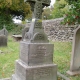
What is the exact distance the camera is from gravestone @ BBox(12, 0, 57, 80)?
3.39 m

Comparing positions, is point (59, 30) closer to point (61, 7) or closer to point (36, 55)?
point (61, 7)

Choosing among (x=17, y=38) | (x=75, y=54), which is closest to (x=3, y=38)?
(x=17, y=38)

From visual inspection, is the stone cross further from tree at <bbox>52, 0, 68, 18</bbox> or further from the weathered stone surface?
tree at <bbox>52, 0, 68, 18</bbox>

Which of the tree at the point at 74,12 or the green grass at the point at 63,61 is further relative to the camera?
the green grass at the point at 63,61

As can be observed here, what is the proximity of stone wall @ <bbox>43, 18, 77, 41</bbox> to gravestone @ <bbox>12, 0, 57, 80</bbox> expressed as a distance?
680cm

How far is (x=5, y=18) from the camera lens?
1933 centimetres

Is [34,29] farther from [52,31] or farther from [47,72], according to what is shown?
[52,31]

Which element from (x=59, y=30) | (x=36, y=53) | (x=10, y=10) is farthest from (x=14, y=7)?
(x=36, y=53)

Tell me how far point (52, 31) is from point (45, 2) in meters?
8.14

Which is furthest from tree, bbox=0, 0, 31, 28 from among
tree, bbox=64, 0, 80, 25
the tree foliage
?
tree, bbox=64, 0, 80, 25

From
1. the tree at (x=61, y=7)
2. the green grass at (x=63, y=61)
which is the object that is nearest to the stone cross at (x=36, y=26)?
the tree at (x=61, y=7)

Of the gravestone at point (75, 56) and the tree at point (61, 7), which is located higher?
the tree at point (61, 7)

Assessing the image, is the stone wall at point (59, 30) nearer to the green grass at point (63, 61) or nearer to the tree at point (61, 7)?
the tree at point (61, 7)

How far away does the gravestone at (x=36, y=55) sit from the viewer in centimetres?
339
